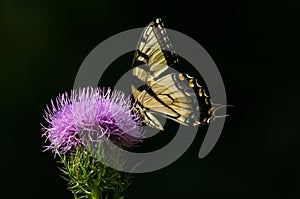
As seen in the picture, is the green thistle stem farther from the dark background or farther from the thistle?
the dark background

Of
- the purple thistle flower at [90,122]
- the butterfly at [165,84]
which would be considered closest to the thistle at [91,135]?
A: the purple thistle flower at [90,122]

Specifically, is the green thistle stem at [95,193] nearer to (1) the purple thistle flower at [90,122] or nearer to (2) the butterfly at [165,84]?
(1) the purple thistle flower at [90,122]

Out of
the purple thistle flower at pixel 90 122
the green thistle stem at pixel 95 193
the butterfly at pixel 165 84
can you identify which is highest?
the butterfly at pixel 165 84

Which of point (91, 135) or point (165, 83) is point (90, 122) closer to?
point (91, 135)

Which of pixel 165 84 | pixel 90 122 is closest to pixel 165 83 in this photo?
pixel 165 84

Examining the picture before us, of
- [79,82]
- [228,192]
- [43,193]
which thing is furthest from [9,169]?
[228,192]

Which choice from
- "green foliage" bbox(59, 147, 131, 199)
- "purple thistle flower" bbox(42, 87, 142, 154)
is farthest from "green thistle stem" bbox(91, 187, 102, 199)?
"purple thistle flower" bbox(42, 87, 142, 154)

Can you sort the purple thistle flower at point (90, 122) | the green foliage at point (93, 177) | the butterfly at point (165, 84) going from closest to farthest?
1. the green foliage at point (93, 177)
2. the purple thistle flower at point (90, 122)
3. the butterfly at point (165, 84)

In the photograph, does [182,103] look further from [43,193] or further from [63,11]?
[63,11]

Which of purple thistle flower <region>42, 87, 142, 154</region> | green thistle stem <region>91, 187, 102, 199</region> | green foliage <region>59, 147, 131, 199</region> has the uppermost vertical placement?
purple thistle flower <region>42, 87, 142, 154</region>
